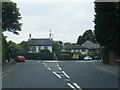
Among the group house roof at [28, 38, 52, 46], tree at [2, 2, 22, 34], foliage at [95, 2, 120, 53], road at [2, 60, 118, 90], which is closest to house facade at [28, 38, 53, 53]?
house roof at [28, 38, 52, 46]

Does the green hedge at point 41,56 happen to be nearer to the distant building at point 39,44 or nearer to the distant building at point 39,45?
the distant building at point 39,44

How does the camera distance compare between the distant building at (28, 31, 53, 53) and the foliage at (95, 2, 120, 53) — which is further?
the distant building at (28, 31, 53, 53)

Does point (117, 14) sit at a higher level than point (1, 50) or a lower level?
higher

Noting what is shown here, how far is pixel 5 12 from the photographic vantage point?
38.4 m

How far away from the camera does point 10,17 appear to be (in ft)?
127

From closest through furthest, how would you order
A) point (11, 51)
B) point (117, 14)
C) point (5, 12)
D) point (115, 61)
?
point (117, 14), point (115, 61), point (5, 12), point (11, 51)

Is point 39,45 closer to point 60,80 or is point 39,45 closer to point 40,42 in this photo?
point 40,42

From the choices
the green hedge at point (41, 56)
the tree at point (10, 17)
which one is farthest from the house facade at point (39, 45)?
the tree at point (10, 17)

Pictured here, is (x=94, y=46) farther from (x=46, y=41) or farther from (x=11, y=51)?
(x=11, y=51)

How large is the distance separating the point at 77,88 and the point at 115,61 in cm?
2345

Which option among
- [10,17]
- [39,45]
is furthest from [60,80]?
[39,45]

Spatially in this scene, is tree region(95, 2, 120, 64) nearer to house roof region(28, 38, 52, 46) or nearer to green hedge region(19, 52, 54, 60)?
green hedge region(19, 52, 54, 60)

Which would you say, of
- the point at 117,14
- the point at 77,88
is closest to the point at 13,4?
the point at 117,14

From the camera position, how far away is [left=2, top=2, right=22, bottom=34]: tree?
38.0 m
